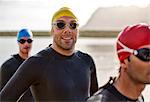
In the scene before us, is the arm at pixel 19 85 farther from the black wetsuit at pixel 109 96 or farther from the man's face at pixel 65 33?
the black wetsuit at pixel 109 96

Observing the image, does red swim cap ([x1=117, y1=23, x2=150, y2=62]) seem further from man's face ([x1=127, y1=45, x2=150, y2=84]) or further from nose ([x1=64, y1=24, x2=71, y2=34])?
nose ([x1=64, y1=24, x2=71, y2=34])

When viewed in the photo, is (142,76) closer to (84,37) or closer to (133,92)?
(133,92)

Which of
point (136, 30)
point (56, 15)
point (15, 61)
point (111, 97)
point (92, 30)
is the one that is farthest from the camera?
point (92, 30)

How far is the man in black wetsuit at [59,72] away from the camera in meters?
3.56

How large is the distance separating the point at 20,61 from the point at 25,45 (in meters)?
0.40

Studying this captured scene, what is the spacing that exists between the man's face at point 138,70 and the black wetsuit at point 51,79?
3.67 ft

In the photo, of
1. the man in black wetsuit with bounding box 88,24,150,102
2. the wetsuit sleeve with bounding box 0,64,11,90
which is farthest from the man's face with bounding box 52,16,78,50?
the wetsuit sleeve with bounding box 0,64,11,90

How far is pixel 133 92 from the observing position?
258 cm

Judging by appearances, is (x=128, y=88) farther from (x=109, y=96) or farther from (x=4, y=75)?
(x=4, y=75)

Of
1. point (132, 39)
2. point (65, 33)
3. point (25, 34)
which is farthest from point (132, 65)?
point (25, 34)

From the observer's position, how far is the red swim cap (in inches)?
104

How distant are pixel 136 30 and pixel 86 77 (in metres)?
1.29

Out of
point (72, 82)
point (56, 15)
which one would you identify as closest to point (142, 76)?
point (72, 82)

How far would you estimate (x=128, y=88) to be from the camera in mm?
2564
